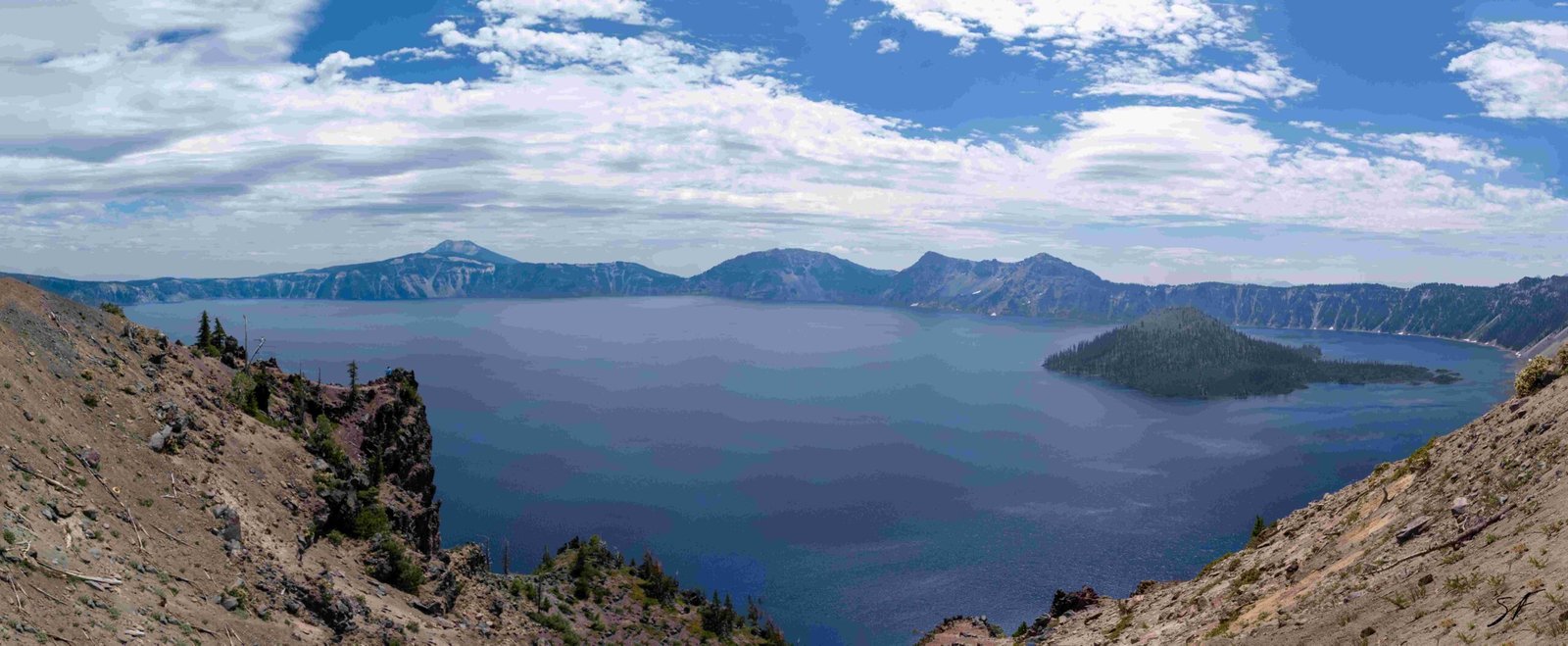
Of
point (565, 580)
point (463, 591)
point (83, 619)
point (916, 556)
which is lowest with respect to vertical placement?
point (916, 556)

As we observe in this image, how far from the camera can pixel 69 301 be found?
50.6 meters

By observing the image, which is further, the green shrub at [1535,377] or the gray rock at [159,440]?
the gray rock at [159,440]

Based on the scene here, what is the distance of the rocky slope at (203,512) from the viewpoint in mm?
31219

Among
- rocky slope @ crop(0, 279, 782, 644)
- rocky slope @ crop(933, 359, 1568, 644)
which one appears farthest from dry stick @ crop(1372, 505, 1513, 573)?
rocky slope @ crop(0, 279, 782, 644)

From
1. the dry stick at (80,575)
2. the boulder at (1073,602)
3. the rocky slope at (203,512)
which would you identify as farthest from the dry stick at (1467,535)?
the dry stick at (80,575)

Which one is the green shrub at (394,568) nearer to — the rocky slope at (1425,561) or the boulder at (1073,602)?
the rocky slope at (1425,561)

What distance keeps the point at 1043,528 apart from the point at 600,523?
81598 millimetres

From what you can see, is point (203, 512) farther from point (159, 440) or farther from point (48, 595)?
point (48, 595)

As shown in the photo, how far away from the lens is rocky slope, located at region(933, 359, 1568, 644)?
1991cm

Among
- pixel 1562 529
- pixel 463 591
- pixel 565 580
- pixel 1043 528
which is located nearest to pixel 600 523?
pixel 565 580

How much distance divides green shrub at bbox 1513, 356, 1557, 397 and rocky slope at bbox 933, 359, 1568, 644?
3.46ft

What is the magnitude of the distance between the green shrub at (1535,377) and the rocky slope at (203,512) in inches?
2012

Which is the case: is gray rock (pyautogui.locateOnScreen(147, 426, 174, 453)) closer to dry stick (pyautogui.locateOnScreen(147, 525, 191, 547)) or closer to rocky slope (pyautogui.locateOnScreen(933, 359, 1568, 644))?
dry stick (pyautogui.locateOnScreen(147, 525, 191, 547))

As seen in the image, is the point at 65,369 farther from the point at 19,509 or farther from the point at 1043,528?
the point at 1043,528
